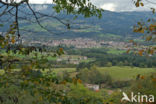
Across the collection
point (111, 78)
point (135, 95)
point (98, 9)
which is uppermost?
point (98, 9)

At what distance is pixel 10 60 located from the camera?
2729mm

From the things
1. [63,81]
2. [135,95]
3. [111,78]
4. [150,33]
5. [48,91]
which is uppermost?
[150,33]

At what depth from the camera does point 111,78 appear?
34.3 metres

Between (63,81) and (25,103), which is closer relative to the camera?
A: (63,81)

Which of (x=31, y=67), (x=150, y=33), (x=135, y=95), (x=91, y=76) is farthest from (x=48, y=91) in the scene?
(x=91, y=76)

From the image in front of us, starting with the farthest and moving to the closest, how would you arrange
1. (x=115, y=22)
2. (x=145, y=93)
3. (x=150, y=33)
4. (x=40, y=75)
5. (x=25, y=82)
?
(x=115, y=22) → (x=145, y=93) → (x=150, y=33) → (x=40, y=75) → (x=25, y=82)

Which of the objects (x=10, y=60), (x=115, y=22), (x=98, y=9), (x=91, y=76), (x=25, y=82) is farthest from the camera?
(x=115, y=22)

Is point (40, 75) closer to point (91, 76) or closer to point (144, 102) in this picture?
point (144, 102)

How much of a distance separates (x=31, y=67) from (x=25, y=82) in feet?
0.63

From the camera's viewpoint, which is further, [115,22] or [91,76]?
[115,22]

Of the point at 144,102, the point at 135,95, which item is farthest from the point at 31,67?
the point at 135,95

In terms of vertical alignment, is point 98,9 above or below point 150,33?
above

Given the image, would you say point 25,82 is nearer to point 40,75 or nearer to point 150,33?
point 40,75

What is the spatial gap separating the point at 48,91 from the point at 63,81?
0.29 metres
